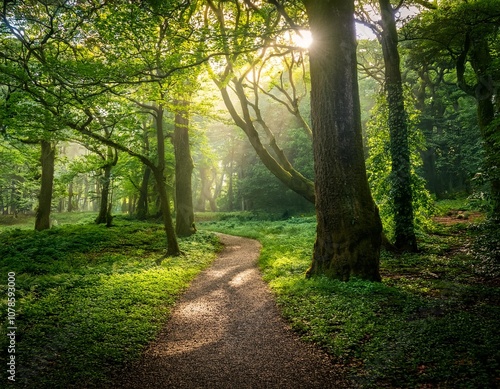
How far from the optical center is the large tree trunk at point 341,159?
636 centimetres

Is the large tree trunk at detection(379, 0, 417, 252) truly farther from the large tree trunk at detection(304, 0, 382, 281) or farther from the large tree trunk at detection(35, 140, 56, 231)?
the large tree trunk at detection(35, 140, 56, 231)

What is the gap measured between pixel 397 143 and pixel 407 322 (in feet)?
22.6

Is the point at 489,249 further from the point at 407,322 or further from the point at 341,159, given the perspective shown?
the point at 341,159

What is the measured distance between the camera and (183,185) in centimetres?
1588

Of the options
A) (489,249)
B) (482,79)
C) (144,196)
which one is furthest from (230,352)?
(144,196)

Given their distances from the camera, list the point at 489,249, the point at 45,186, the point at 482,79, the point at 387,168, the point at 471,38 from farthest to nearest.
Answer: the point at 45,186
the point at 387,168
the point at 471,38
the point at 482,79
the point at 489,249

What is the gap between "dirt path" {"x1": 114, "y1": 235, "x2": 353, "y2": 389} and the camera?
3.50 metres

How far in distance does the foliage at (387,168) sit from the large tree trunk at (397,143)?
296mm

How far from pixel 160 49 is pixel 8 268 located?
792 centimetres

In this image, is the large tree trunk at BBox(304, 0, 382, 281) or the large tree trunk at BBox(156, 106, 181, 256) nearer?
the large tree trunk at BBox(304, 0, 382, 281)

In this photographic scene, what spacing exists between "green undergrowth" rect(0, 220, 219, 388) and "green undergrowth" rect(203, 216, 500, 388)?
2571 mm

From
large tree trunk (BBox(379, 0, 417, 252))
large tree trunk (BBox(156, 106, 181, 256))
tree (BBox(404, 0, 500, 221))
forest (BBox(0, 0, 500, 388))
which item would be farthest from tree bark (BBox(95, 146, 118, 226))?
tree (BBox(404, 0, 500, 221))

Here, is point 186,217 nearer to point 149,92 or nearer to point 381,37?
point 149,92

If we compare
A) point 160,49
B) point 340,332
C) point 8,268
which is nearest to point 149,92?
point 160,49
